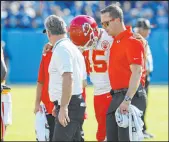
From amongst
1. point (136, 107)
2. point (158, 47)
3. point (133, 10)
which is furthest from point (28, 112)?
point (133, 10)

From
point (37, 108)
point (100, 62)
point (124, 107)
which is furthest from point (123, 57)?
point (37, 108)

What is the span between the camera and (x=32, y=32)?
25188 millimetres

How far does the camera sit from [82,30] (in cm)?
891

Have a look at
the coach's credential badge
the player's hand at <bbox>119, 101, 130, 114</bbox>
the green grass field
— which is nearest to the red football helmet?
the coach's credential badge

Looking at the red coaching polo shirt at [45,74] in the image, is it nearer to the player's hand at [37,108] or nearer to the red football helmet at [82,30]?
the player's hand at [37,108]

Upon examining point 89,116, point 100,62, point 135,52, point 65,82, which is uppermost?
point 135,52

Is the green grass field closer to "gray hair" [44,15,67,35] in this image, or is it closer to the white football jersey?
the white football jersey

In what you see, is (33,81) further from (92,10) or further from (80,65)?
(80,65)

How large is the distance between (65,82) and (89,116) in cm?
828

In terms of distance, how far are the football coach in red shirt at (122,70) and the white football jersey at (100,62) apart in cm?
81

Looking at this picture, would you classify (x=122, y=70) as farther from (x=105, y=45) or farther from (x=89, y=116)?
(x=89, y=116)

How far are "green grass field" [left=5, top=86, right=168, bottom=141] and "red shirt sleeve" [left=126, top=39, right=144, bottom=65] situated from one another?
4433mm

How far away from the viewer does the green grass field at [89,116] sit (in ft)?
42.4

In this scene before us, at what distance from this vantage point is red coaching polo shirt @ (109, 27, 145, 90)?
8.16 m
